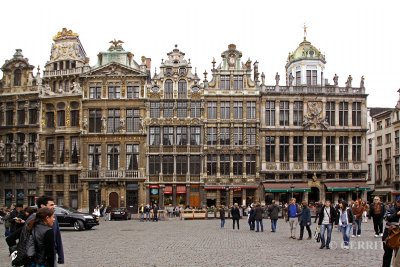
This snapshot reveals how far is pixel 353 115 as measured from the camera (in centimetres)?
6309

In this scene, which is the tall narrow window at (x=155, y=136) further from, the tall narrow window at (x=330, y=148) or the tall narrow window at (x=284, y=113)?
the tall narrow window at (x=330, y=148)

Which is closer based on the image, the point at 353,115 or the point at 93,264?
the point at 93,264

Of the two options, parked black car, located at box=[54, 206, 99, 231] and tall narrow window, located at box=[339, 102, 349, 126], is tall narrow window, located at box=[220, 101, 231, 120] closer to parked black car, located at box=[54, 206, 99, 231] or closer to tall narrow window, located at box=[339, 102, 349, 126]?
tall narrow window, located at box=[339, 102, 349, 126]

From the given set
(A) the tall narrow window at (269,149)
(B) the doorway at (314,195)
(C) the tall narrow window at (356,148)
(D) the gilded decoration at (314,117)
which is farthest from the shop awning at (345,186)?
(A) the tall narrow window at (269,149)

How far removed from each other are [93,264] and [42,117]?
4876cm

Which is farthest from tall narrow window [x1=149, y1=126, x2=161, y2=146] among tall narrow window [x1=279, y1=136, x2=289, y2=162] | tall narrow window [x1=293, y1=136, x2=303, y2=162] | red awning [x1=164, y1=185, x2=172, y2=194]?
tall narrow window [x1=293, y1=136, x2=303, y2=162]

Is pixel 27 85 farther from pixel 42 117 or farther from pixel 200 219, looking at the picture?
pixel 200 219

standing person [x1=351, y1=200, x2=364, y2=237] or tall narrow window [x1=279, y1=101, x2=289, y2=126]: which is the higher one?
tall narrow window [x1=279, y1=101, x2=289, y2=126]

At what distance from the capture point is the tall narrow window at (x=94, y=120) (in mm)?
62875

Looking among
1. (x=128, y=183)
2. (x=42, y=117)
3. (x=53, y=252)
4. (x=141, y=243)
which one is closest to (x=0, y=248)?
(x=141, y=243)

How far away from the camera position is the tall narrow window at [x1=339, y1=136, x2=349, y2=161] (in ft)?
205

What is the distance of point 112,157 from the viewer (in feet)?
204

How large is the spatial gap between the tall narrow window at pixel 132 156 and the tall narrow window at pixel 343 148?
20.5 m

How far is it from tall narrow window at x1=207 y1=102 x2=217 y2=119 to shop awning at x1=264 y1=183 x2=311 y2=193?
8577 mm
